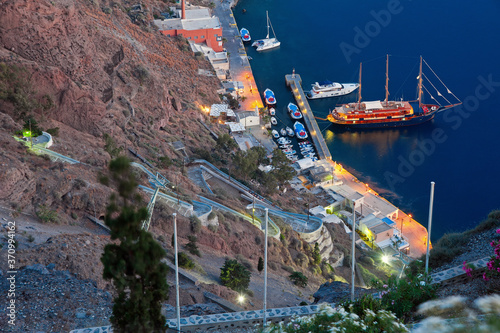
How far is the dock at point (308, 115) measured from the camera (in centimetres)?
6172

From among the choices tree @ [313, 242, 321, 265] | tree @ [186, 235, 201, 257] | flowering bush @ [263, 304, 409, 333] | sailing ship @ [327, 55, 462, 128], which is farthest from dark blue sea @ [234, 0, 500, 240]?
flowering bush @ [263, 304, 409, 333]

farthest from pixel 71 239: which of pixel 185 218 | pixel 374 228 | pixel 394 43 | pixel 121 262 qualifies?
pixel 394 43

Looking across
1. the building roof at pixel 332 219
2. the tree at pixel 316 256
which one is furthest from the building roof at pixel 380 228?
the tree at pixel 316 256

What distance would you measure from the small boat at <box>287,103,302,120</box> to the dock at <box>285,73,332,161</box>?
0.77 meters

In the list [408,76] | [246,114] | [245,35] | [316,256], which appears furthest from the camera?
[245,35]

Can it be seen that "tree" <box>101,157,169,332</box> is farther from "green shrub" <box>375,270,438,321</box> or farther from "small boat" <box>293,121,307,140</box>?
"small boat" <box>293,121,307,140</box>

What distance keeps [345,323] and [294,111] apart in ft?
171

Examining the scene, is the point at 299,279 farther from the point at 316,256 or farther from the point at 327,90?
the point at 327,90

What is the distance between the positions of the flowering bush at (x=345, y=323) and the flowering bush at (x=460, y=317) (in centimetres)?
67

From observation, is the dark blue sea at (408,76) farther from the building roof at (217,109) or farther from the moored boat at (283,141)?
the building roof at (217,109)

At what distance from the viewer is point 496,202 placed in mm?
55469

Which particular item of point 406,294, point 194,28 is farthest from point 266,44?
point 406,294

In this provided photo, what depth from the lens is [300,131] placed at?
63.6 m

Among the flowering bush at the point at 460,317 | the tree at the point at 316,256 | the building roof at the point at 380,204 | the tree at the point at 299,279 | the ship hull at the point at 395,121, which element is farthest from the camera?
the ship hull at the point at 395,121
